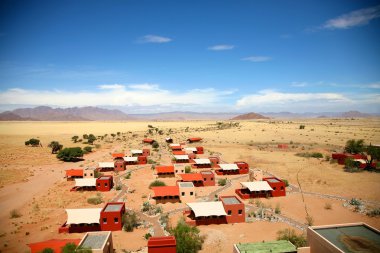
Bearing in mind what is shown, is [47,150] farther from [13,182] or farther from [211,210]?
[211,210]

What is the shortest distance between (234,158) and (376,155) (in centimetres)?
3112

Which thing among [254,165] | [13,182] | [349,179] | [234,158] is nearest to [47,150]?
[13,182]

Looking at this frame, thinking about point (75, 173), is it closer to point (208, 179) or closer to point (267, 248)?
point (208, 179)

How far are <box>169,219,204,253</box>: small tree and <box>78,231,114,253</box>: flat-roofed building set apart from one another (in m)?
6.35

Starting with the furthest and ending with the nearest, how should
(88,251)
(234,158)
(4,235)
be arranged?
(234,158), (4,235), (88,251)

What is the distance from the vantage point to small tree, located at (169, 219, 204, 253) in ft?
87.5

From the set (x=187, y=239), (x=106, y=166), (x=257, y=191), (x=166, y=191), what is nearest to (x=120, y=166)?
(x=106, y=166)

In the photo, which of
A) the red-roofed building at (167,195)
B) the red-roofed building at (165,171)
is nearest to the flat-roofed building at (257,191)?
the red-roofed building at (167,195)

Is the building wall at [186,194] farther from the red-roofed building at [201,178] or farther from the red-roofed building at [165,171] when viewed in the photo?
the red-roofed building at [165,171]

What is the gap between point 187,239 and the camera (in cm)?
2714

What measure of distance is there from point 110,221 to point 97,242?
8.39 m

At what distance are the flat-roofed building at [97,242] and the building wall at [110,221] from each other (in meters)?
6.15

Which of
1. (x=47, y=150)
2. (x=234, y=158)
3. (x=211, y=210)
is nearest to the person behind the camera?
(x=211, y=210)

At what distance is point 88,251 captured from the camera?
22062 mm
